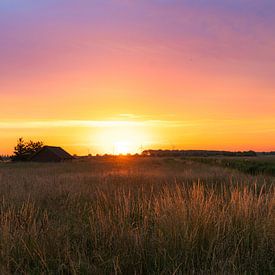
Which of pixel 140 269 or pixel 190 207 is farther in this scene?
pixel 190 207

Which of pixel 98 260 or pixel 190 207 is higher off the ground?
pixel 190 207

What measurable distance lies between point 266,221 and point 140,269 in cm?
201

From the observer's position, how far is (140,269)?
168 inches

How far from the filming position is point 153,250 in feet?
15.1

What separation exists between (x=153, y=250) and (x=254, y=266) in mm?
1123

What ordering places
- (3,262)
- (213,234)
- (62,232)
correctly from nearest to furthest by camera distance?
(3,262) → (213,234) → (62,232)

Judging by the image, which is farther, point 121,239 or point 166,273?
point 121,239

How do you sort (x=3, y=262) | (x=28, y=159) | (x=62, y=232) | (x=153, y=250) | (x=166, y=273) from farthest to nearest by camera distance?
(x=28, y=159)
(x=62, y=232)
(x=153, y=250)
(x=3, y=262)
(x=166, y=273)

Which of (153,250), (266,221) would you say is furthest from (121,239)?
(266,221)

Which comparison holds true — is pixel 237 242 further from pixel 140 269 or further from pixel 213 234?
pixel 140 269

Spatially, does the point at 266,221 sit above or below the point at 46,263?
above

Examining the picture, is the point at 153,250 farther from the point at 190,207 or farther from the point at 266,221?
the point at 266,221

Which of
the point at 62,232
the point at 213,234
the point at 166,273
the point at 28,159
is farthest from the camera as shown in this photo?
the point at 28,159

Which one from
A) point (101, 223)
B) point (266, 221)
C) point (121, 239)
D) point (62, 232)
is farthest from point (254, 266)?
point (62, 232)
